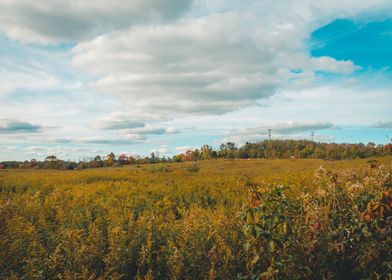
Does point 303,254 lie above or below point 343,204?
below

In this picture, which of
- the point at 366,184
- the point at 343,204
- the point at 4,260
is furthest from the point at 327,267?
the point at 4,260

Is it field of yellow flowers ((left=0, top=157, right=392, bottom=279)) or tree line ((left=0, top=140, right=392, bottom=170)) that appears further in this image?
tree line ((left=0, top=140, right=392, bottom=170))

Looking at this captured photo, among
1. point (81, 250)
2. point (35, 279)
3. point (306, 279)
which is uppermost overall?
point (81, 250)

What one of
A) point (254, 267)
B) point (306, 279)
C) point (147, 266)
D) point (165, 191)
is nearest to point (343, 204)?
point (306, 279)

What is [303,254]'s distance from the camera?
401 centimetres

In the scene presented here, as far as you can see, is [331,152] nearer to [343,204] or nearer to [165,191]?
[165,191]

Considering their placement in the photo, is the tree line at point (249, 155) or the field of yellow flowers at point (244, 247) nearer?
the field of yellow flowers at point (244, 247)

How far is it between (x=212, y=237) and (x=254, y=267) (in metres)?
0.81

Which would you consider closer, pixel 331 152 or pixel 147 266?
pixel 147 266

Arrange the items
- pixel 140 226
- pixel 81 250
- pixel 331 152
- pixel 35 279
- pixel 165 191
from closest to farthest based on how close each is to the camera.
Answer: pixel 35 279 < pixel 81 250 < pixel 140 226 < pixel 165 191 < pixel 331 152

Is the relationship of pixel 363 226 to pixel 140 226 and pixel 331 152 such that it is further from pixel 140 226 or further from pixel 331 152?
pixel 331 152

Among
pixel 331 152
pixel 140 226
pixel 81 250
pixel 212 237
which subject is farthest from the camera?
pixel 331 152

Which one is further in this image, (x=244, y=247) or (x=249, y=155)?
(x=249, y=155)

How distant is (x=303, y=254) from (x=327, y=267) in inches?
14.8
